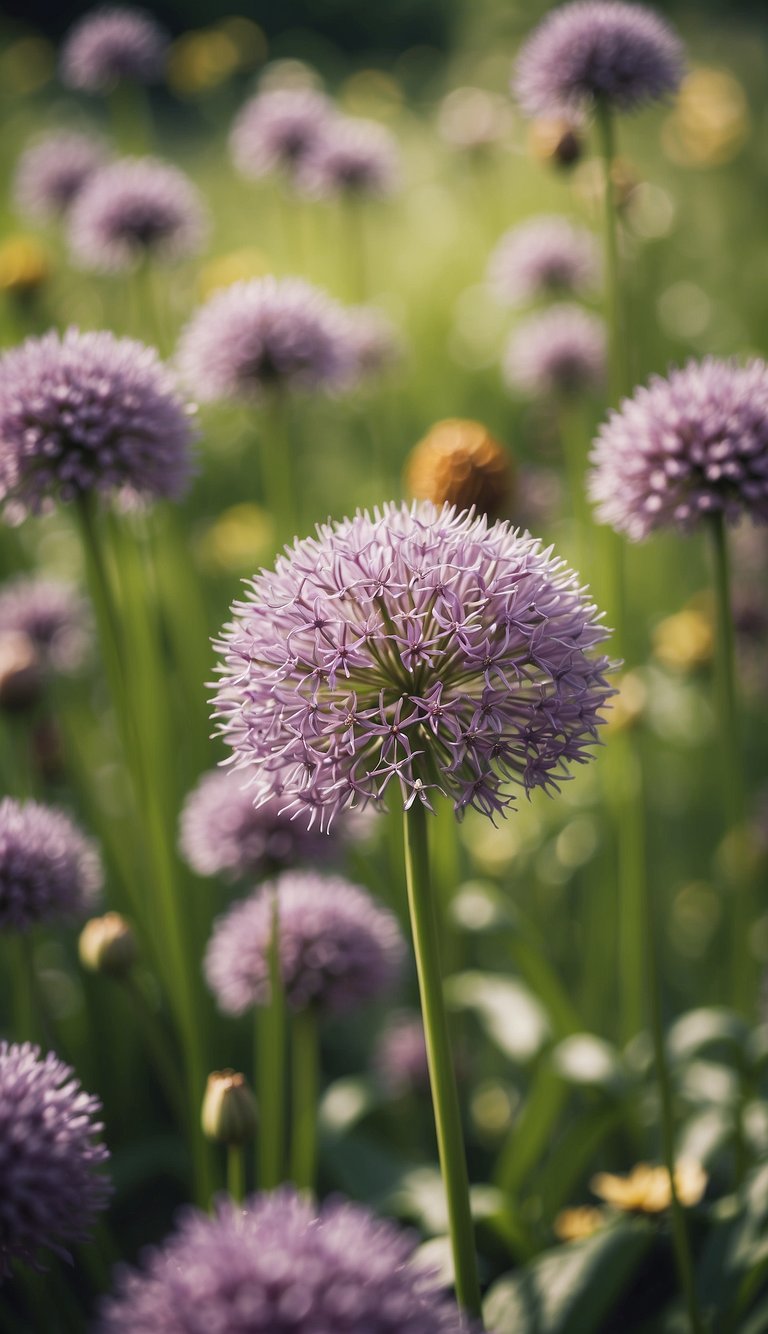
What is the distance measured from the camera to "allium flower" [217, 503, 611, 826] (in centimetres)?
133

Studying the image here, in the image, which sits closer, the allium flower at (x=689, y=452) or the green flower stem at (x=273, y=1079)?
the allium flower at (x=689, y=452)

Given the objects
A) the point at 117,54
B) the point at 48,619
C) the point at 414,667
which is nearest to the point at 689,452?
the point at 414,667

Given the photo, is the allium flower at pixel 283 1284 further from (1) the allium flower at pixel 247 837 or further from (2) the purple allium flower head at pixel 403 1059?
(2) the purple allium flower head at pixel 403 1059

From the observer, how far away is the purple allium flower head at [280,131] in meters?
3.68

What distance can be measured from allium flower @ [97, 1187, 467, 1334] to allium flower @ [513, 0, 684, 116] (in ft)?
7.53

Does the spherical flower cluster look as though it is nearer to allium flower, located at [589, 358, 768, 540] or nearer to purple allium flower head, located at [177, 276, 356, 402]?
allium flower, located at [589, 358, 768, 540]

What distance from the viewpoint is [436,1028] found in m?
1.35

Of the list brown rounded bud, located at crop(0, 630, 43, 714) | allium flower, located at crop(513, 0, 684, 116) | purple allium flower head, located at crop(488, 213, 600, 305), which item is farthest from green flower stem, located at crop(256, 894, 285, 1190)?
purple allium flower head, located at crop(488, 213, 600, 305)

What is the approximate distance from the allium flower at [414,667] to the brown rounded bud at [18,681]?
1.13 meters

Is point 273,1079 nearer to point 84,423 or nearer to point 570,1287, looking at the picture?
point 570,1287

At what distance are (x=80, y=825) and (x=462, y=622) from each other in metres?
2.53

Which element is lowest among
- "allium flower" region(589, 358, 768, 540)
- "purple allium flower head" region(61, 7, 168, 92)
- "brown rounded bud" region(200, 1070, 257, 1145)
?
"brown rounded bud" region(200, 1070, 257, 1145)

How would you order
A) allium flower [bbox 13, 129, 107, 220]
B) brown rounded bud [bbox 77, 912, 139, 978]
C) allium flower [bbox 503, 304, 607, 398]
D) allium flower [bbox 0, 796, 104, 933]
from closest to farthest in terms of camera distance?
1. allium flower [bbox 0, 796, 104, 933]
2. brown rounded bud [bbox 77, 912, 139, 978]
3. allium flower [bbox 503, 304, 607, 398]
4. allium flower [bbox 13, 129, 107, 220]

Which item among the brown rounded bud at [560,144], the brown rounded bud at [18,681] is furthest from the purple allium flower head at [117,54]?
the brown rounded bud at [18,681]
